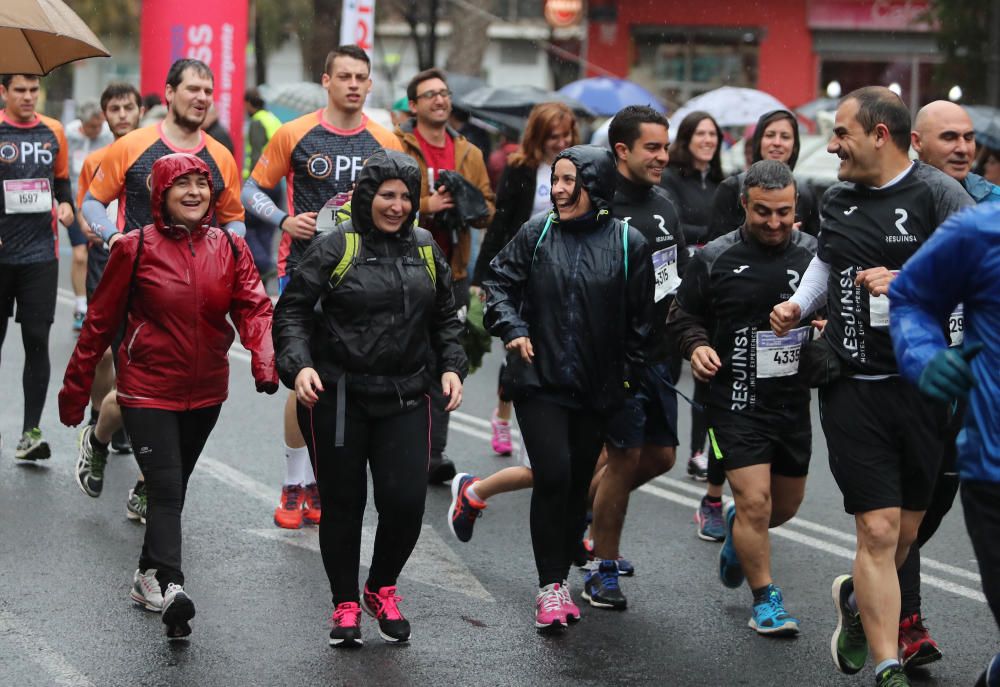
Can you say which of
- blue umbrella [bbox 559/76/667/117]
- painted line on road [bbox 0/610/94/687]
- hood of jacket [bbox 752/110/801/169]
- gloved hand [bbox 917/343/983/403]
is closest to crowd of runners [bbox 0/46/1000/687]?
painted line on road [bbox 0/610/94/687]

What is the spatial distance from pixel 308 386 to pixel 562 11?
3137cm

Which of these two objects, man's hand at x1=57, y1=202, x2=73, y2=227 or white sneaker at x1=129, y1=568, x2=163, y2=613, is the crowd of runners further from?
man's hand at x1=57, y1=202, x2=73, y2=227

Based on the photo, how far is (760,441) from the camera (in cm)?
622

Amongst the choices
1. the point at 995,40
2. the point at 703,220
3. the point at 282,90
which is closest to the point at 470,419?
the point at 703,220

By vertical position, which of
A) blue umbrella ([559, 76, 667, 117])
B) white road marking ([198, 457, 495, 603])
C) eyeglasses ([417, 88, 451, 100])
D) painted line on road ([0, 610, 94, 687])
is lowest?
white road marking ([198, 457, 495, 603])

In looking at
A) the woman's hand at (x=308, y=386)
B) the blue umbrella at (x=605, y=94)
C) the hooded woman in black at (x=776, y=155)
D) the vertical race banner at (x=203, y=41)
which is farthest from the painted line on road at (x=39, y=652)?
the blue umbrella at (x=605, y=94)

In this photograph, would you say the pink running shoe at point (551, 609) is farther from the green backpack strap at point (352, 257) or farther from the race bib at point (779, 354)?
the green backpack strap at point (352, 257)

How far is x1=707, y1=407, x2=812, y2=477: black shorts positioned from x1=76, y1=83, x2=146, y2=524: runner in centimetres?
233

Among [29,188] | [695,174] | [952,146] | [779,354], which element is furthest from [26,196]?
[952,146]

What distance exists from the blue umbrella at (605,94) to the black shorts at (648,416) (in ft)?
56.6

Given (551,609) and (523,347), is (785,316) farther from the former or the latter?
(551,609)

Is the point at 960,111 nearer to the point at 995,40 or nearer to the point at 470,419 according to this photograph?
the point at 470,419

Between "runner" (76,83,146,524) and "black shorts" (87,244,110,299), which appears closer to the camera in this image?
"runner" (76,83,146,524)

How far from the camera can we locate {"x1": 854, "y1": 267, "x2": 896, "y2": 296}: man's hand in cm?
523
